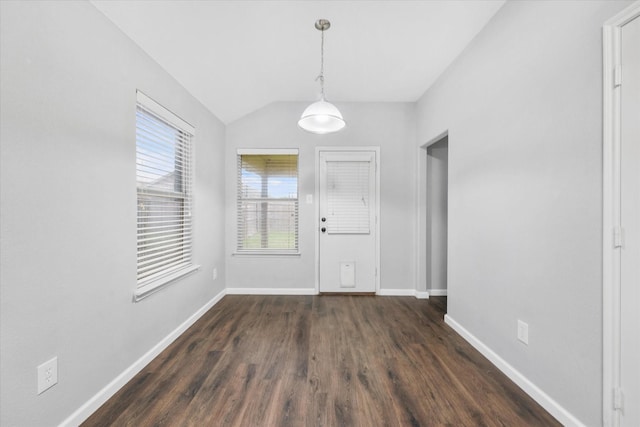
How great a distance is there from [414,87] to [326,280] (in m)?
2.77

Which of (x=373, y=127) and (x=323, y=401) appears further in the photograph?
(x=373, y=127)

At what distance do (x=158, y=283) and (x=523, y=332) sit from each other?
275cm

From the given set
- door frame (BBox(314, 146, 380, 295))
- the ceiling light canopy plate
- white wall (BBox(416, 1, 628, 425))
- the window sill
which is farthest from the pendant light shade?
the window sill

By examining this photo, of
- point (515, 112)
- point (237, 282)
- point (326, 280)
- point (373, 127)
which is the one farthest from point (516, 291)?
point (237, 282)

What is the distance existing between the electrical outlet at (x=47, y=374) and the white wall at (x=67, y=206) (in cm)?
3

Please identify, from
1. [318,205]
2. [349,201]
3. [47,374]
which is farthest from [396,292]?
[47,374]

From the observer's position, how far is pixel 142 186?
2133mm

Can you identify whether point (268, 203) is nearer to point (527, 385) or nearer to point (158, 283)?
point (158, 283)

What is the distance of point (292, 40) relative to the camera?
243 cm

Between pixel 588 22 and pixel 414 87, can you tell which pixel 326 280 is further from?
pixel 588 22

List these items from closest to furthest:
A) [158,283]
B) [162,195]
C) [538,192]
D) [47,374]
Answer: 1. [47,374]
2. [538,192]
3. [158,283]
4. [162,195]
